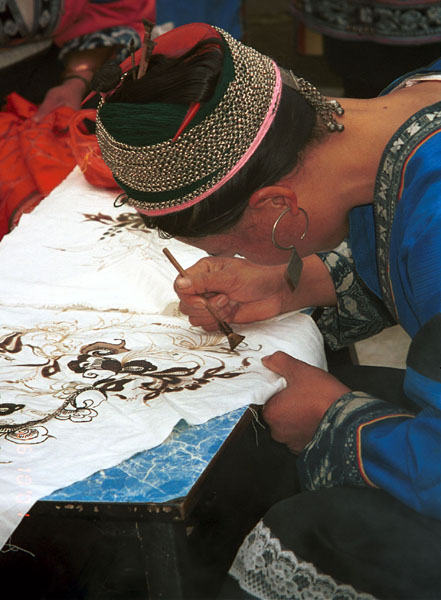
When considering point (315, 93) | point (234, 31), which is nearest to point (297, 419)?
point (315, 93)

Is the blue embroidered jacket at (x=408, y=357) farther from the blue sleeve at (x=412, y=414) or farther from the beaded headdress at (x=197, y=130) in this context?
the beaded headdress at (x=197, y=130)

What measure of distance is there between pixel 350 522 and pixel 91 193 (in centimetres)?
106

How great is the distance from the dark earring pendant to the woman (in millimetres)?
23

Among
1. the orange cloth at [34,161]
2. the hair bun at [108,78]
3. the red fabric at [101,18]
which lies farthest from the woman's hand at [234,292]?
the red fabric at [101,18]

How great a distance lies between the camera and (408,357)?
858 millimetres

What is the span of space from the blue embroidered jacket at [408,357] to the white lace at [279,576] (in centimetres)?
12

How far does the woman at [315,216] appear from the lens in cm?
81

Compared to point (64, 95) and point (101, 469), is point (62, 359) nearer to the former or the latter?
point (101, 469)

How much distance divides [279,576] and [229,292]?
0.51 m

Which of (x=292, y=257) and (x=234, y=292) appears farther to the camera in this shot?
(x=234, y=292)

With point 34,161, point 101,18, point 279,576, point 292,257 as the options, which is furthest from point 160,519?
point 101,18

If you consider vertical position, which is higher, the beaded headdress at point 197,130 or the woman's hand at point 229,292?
the beaded headdress at point 197,130

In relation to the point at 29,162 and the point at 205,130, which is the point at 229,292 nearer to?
the point at 205,130

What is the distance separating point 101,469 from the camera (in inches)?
32.7
